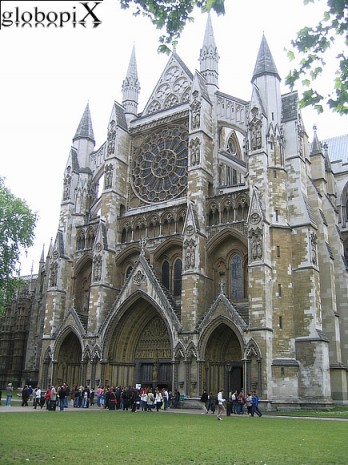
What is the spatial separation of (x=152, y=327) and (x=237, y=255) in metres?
8.27

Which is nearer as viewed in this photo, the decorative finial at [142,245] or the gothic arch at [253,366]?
the gothic arch at [253,366]

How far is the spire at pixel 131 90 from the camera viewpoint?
44188 millimetres

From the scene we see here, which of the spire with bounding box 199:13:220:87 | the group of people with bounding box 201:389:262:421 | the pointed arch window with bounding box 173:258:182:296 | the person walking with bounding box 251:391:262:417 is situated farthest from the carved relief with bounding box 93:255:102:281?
the spire with bounding box 199:13:220:87

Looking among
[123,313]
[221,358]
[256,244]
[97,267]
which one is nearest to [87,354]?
[123,313]

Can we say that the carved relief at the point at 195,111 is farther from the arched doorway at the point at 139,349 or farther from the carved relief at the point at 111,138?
the arched doorway at the point at 139,349

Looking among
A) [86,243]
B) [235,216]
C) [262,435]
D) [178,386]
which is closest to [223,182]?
[235,216]

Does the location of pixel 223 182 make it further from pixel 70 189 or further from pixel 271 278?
pixel 70 189

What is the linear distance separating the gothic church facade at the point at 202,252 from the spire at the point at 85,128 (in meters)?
0.21

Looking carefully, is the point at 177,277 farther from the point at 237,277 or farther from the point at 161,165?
the point at 161,165

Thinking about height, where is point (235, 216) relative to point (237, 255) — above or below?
above

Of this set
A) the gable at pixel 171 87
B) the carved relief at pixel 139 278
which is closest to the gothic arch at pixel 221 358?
the carved relief at pixel 139 278

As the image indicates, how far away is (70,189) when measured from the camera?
41.9 meters

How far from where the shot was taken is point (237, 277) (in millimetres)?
32594

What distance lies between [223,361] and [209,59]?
23.1m
